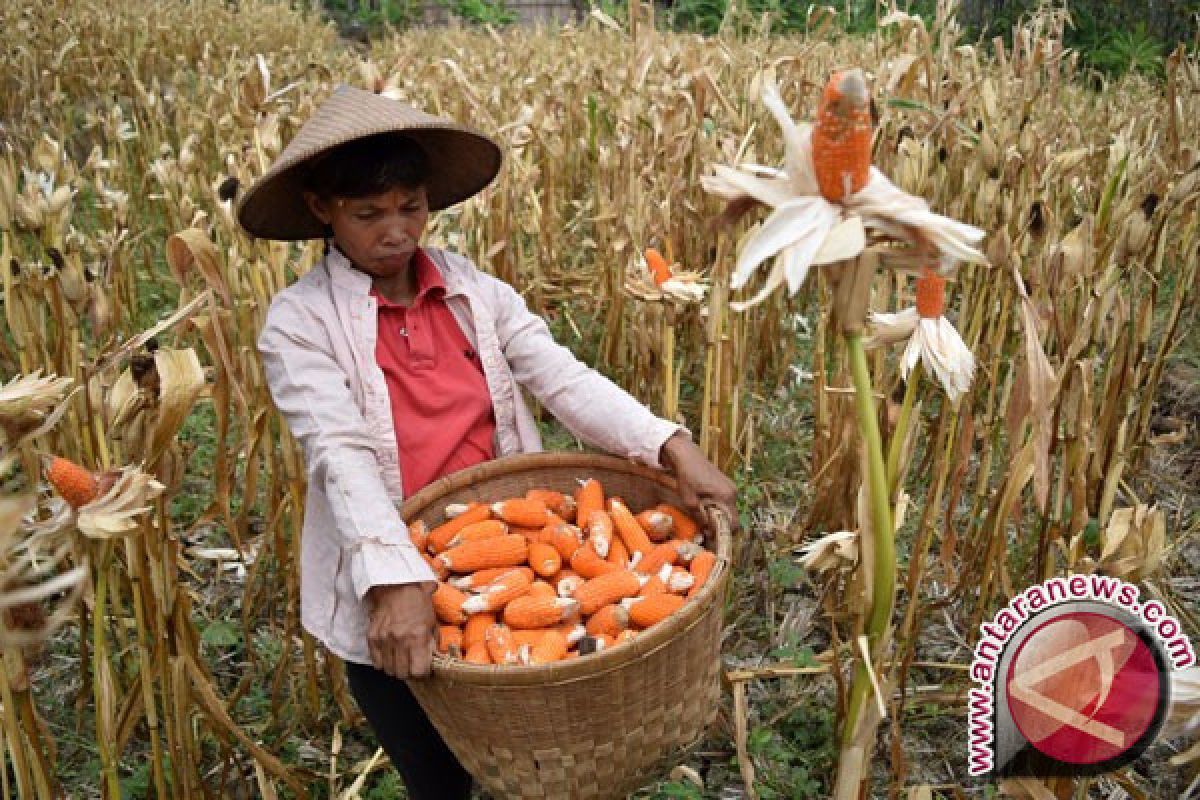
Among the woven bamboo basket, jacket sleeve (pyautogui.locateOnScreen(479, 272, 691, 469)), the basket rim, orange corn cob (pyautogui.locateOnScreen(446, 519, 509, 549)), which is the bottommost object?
the woven bamboo basket

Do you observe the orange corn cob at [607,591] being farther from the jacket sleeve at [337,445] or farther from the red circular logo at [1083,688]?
the red circular logo at [1083,688]

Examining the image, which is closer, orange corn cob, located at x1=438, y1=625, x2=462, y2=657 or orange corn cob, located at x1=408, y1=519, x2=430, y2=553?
orange corn cob, located at x1=438, y1=625, x2=462, y2=657

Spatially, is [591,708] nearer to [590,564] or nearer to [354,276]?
[590,564]

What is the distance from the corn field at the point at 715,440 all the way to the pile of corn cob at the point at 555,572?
0.90 ft

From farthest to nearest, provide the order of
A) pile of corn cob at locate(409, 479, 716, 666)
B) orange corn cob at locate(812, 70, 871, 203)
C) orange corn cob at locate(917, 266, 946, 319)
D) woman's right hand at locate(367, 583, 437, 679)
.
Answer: pile of corn cob at locate(409, 479, 716, 666) < woman's right hand at locate(367, 583, 437, 679) < orange corn cob at locate(917, 266, 946, 319) < orange corn cob at locate(812, 70, 871, 203)

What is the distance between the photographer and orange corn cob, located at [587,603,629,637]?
131cm

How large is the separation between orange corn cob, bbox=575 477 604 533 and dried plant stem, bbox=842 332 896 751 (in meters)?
0.57

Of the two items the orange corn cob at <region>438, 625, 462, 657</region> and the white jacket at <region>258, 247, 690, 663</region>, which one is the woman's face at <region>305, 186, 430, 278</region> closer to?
the white jacket at <region>258, 247, 690, 663</region>

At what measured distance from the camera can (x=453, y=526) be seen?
147 centimetres

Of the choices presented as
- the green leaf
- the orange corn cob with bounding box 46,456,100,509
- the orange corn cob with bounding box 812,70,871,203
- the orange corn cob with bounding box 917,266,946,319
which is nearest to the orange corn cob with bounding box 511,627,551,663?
the orange corn cob with bounding box 46,456,100,509

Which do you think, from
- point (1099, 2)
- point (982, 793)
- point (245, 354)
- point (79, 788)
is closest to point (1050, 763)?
point (982, 793)

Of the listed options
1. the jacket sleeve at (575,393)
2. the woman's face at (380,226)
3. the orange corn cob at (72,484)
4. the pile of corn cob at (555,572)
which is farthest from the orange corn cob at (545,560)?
the orange corn cob at (72,484)

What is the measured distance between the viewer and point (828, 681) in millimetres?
1978

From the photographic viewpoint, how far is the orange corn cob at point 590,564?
1.42 meters
